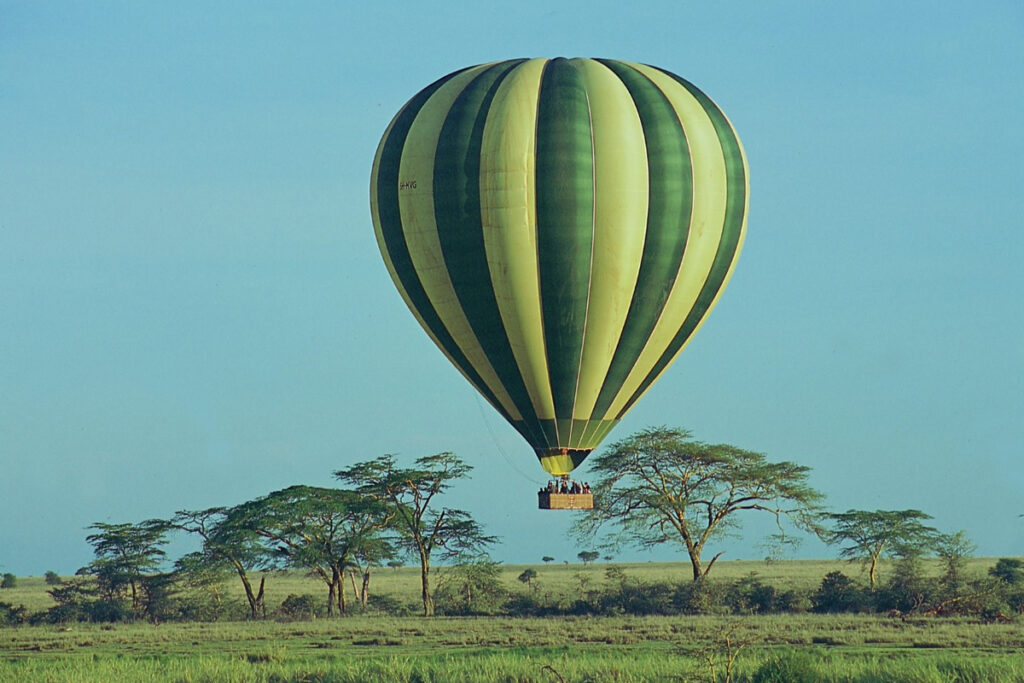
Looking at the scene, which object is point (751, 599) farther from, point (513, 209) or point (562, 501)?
point (513, 209)

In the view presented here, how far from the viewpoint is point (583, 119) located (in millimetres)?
39031

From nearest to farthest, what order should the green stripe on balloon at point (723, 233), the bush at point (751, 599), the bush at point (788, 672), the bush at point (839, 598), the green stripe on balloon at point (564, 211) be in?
the bush at point (788, 672), the green stripe on balloon at point (564, 211), the green stripe on balloon at point (723, 233), the bush at point (839, 598), the bush at point (751, 599)

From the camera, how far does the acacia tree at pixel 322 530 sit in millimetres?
64750

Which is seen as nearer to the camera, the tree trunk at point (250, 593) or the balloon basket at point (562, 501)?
the balloon basket at point (562, 501)

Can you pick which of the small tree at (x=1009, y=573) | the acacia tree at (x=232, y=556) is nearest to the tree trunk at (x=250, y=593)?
the acacia tree at (x=232, y=556)

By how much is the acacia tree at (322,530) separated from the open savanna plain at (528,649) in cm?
388

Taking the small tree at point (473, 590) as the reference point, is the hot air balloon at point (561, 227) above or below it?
above

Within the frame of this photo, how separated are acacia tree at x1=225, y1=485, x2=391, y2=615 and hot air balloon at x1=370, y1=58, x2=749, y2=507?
2553 cm

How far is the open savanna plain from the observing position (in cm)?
3177

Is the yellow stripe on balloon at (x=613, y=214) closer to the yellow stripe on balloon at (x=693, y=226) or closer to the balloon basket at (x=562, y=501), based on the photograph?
the yellow stripe on balloon at (x=693, y=226)

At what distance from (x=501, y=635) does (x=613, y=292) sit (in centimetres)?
1372

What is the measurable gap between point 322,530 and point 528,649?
2735 centimetres

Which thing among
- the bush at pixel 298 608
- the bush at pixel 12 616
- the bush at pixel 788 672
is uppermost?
the bush at pixel 12 616

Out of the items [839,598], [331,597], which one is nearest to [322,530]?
[331,597]
